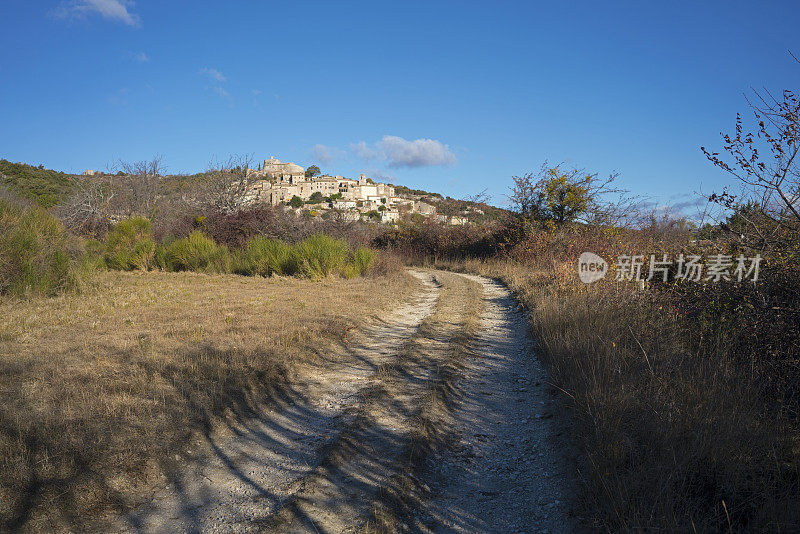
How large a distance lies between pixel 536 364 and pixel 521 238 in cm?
1420

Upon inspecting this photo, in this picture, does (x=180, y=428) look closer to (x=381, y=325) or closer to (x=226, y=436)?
(x=226, y=436)

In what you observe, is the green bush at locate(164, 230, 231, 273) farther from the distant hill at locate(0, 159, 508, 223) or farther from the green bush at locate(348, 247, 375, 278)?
the distant hill at locate(0, 159, 508, 223)

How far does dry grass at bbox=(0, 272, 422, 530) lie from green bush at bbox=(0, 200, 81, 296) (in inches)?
19.7

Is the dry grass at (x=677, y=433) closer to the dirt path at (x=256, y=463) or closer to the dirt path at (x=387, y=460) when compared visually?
the dirt path at (x=387, y=460)

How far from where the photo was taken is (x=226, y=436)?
4062 mm

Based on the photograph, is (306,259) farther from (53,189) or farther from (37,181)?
(37,181)

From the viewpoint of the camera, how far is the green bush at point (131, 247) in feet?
53.7

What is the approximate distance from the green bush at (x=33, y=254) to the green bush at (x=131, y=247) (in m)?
5.95

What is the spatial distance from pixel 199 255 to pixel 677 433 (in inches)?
646

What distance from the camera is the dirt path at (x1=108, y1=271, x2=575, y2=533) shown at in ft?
9.55

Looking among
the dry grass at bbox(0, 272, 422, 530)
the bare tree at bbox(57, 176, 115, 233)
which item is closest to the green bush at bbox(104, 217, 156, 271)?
the dry grass at bbox(0, 272, 422, 530)

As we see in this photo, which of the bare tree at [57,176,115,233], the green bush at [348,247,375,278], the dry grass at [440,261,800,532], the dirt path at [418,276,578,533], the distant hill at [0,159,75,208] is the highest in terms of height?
the distant hill at [0,159,75,208]

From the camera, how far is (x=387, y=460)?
3.58m

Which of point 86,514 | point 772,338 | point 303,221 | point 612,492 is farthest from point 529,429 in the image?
point 303,221
